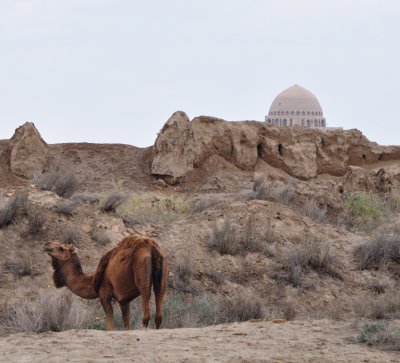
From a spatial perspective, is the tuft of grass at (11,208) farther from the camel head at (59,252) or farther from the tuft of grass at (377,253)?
Answer: the camel head at (59,252)

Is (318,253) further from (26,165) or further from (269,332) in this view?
(26,165)

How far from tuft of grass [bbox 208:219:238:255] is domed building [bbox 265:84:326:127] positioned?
87.2 m

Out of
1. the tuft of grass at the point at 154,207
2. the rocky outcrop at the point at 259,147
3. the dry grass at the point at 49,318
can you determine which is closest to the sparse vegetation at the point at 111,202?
the tuft of grass at the point at 154,207

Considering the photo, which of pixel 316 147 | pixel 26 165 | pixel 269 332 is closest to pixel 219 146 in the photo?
pixel 316 147

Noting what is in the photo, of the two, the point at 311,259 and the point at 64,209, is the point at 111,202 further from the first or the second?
the point at 311,259

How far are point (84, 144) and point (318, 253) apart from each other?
95.1 ft

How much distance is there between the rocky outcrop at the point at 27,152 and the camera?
42250mm

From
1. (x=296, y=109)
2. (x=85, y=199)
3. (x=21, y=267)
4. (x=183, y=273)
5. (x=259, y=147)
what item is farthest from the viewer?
(x=296, y=109)

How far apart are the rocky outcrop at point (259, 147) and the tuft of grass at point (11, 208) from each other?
23.3 metres

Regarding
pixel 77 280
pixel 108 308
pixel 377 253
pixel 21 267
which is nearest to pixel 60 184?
pixel 21 267

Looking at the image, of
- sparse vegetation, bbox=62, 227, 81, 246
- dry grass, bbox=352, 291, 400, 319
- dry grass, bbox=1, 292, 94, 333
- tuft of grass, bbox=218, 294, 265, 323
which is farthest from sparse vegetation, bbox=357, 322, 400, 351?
sparse vegetation, bbox=62, 227, 81, 246

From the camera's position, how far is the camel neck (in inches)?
471

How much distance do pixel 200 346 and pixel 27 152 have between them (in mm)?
34204

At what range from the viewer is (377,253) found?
21688mm
